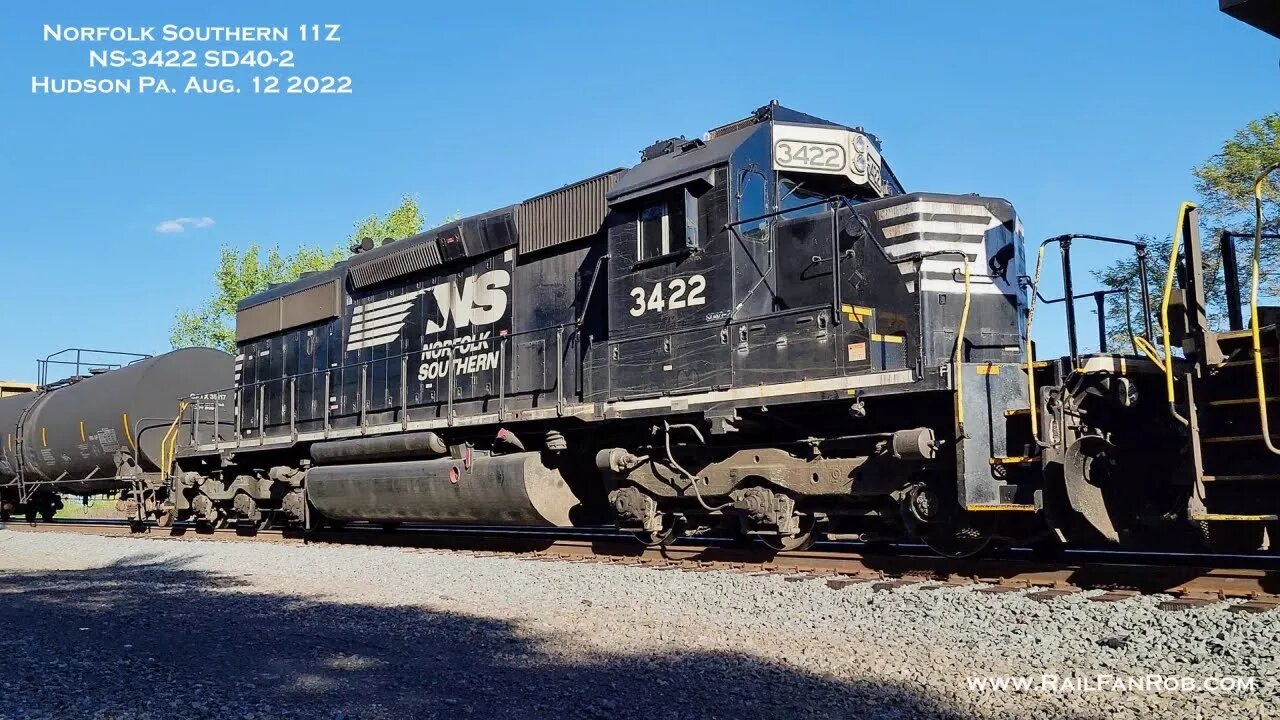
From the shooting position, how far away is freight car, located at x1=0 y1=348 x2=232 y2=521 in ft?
53.4

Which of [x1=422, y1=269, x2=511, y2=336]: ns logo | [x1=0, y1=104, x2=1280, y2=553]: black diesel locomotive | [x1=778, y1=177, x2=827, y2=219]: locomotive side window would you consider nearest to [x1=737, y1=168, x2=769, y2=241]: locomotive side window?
[x1=0, y1=104, x2=1280, y2=553]: black diesel locomotive

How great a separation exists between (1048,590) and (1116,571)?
23.1 inches

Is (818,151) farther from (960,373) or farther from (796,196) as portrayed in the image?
(960,373)

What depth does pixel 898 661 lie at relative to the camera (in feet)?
16.2

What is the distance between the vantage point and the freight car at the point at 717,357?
786 centimetres

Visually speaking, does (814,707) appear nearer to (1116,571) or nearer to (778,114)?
(1116,571)

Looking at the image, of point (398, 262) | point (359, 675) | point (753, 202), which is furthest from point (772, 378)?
point (398, 262)

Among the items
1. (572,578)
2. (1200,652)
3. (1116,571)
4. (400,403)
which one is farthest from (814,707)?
(400,403)

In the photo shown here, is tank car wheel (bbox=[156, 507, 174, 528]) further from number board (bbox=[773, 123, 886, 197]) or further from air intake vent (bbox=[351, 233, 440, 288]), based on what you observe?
number board (bbox=[773, 123, 886, 197])

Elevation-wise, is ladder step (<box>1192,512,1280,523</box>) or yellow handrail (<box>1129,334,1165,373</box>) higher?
yellow handrail (<box>1129,334,1165,373</box>)

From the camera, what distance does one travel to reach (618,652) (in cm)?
526

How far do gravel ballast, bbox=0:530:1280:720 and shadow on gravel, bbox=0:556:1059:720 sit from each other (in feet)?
0.06
